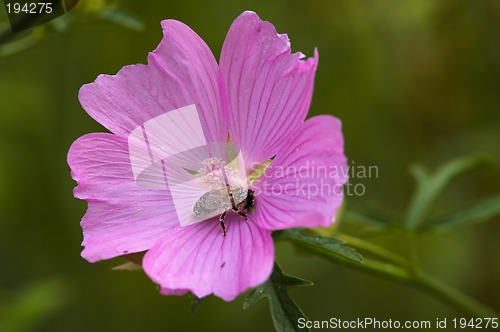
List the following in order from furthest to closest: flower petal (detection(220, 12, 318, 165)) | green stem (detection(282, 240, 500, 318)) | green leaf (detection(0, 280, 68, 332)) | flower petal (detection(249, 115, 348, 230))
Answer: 1. green leaf (detection(0, 280, 68, 332))
2. green stem (detection(282, 240, 500, 318))
3. flower petal (detection(220, 12, 318, 165))
4. flower petal (detection(249, 115, 348, 230))

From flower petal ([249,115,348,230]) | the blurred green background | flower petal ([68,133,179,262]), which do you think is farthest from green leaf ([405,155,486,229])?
flower petal ([68,133,179,262])

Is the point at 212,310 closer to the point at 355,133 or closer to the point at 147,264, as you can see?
the point at 355,133

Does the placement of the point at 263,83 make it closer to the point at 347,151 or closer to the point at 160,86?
the point at 160,86

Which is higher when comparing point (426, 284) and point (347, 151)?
point (347, 151)

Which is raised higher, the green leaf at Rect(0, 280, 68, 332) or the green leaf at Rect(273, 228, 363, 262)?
the green leaf at Rect(273, 228, 363, 262)

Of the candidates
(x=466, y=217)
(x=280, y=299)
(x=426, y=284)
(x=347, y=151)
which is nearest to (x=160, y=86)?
(x=280, y=299)

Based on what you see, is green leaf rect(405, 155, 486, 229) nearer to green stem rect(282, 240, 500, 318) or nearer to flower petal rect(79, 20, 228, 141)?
green stem rect(282, 240, 500, 318)

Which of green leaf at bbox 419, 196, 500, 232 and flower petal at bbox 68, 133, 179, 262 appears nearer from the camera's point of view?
flower petal at bbox 68, 133, 179, 262
